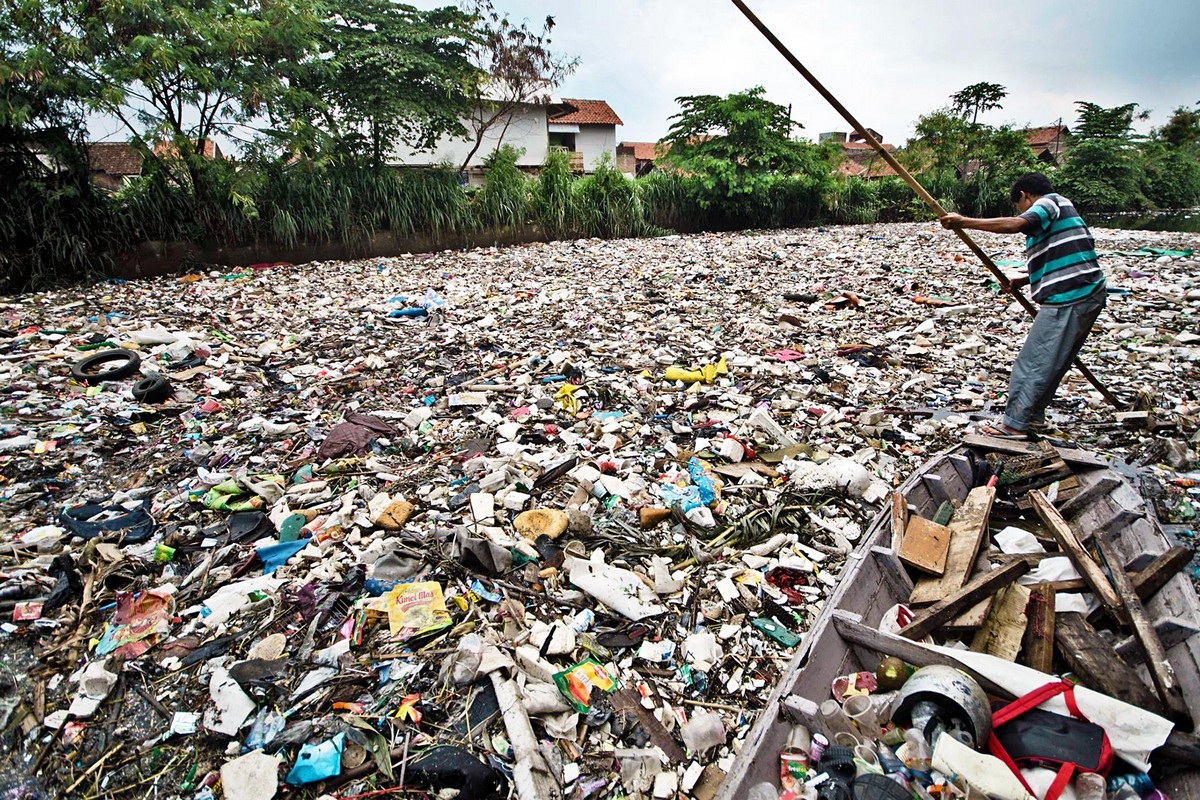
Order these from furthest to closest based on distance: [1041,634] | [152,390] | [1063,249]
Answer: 1. [152,390]
2. [1063,249]
3. [1041,634]

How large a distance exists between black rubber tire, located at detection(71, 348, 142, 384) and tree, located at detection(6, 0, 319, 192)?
4334 millimetres

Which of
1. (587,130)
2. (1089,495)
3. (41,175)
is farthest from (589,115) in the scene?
(1089,495)

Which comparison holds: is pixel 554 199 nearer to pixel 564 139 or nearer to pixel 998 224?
pixel 998 224

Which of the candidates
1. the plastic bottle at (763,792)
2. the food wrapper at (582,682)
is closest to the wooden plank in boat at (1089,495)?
the plastic bottle at (763,792)

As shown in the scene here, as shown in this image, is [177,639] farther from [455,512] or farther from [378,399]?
[378,399]

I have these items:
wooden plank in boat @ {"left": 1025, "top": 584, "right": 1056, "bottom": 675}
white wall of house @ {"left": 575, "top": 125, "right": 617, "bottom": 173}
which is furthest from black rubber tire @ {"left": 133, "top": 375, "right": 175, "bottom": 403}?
white wall of house @ {"left": 575, "top": 125, "right": 617, "bottom": 173}

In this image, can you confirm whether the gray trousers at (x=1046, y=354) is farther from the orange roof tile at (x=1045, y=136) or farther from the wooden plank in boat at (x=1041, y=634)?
the orange roof tile at (x=1045, y=136)

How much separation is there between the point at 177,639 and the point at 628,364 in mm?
3666

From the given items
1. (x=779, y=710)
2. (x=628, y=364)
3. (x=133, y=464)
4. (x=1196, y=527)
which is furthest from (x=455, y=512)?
(x=1196, y=527)

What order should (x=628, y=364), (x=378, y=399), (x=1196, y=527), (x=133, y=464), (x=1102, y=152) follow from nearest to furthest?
(x=1196, y=527)
(x=133, y=464)
(x=378, y=399)
(x=628, y=364)
(x=1102, y=152)

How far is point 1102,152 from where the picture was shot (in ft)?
68.3

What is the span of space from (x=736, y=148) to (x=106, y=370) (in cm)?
1420

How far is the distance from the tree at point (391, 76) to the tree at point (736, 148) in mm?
5948

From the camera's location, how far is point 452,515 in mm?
2855
